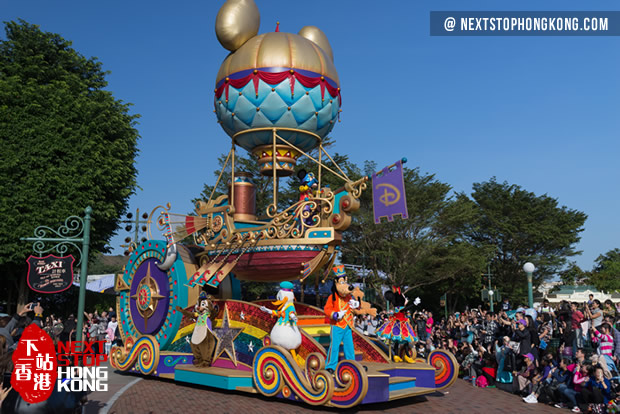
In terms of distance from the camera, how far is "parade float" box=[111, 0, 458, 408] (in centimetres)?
988

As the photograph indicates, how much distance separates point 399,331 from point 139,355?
5989mm

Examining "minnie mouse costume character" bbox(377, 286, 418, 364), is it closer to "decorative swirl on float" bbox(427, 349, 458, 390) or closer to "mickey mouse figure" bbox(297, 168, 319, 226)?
"decorative swirl on float" bbox(427, 349, 458, 390)

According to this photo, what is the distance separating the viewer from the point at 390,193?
33.5 ft

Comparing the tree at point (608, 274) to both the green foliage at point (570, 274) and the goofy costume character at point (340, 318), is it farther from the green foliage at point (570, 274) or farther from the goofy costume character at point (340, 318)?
the goofy costume character at point (340, 318)

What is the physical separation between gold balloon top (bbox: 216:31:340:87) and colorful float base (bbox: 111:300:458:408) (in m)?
5.33

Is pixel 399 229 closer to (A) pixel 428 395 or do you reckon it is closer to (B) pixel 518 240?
(B) pixel 518 240

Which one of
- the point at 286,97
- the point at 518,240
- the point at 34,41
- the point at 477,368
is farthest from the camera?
the point at 518,240

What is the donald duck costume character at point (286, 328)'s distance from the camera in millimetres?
9242

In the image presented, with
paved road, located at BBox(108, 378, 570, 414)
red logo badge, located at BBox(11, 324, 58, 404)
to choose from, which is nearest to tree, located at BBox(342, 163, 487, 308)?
paved road, located at BBox(108, 378, 570, 414)

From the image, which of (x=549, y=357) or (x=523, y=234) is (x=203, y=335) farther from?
(x=523, y=234)

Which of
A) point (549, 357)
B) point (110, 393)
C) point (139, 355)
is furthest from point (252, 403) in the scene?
point (549, 357)

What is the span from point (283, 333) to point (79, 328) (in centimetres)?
380

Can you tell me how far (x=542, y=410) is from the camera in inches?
372

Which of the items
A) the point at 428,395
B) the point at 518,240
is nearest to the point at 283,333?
the point at 428,395
